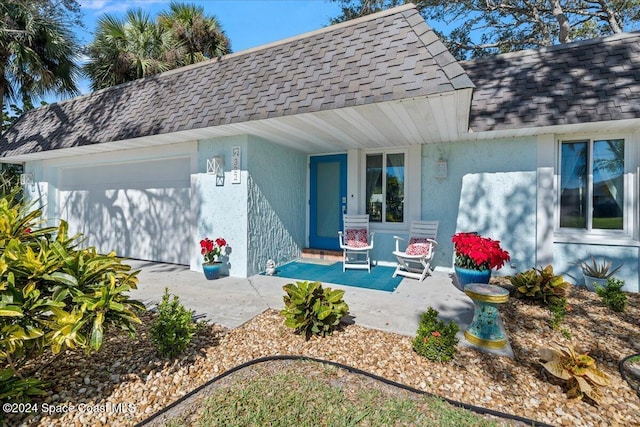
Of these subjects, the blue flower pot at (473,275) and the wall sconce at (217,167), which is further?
the wall sconce at (217,167)

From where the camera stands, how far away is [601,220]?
4.92 metres

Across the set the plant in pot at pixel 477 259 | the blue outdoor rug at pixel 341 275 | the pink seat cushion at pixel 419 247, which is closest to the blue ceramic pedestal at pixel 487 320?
the plant in pot at pixel 477 259

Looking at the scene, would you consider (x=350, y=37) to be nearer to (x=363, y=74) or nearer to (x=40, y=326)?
(x=363, y=74)

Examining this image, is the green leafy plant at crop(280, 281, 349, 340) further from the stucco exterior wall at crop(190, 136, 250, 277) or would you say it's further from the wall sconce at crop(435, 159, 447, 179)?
the wall sconce at crop(435, 159, 447, 179)

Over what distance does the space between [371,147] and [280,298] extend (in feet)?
12.6

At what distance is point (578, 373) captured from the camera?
2.16 metres

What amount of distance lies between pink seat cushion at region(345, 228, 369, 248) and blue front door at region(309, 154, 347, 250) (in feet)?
2.49

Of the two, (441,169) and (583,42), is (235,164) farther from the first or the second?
(583,42)

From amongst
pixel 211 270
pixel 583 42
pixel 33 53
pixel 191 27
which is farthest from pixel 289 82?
pixel 191 27

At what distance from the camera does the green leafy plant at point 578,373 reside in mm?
2105

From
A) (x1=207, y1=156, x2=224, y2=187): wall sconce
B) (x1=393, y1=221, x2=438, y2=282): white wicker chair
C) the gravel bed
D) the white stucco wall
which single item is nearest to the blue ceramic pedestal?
the gravel bed

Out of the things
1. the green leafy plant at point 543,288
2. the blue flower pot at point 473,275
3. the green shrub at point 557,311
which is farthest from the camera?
the blue flower pot at point 473,275

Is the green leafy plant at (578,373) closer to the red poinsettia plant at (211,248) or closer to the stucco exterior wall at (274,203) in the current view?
the stucco exterior wall at (274,203)

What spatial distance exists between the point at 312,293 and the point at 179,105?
14.2 ft
